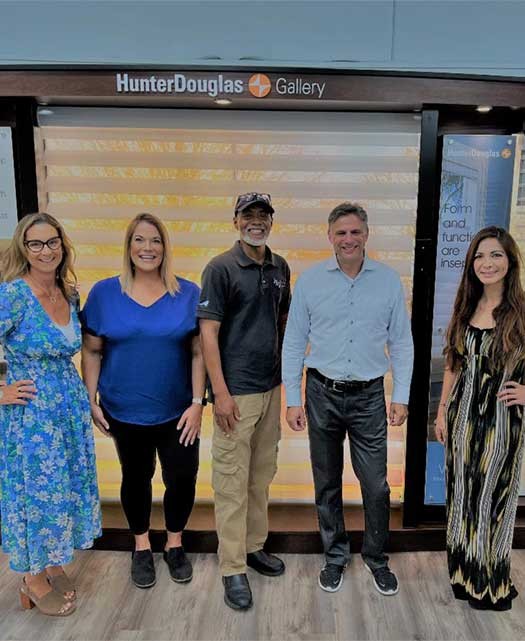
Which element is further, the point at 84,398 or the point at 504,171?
the point at 504,171

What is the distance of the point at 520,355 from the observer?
226cm

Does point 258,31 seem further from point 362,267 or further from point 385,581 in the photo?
point 385,581

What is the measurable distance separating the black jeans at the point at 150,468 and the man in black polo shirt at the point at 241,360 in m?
0.17

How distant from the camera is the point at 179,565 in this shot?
2.67m

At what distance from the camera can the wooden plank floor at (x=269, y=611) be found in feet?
7.59

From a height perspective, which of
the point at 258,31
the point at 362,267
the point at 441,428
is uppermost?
the point at 258,31

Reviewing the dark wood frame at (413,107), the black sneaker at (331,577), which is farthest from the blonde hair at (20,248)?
the black sneaker at (331,577)

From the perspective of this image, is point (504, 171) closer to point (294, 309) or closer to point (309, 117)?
point (309, 117)

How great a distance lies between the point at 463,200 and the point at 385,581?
189cm

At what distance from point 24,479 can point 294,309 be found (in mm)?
1340

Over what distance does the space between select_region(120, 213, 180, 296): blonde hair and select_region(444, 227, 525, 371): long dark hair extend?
1251mm

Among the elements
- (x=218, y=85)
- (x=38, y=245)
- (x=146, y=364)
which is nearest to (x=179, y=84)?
(x=218, y=85)

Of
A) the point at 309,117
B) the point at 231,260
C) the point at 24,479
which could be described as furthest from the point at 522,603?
the point at 309,117

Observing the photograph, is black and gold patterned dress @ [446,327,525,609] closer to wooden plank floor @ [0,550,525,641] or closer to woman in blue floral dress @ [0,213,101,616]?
wooden plank floor @ [0,550,525,641]
